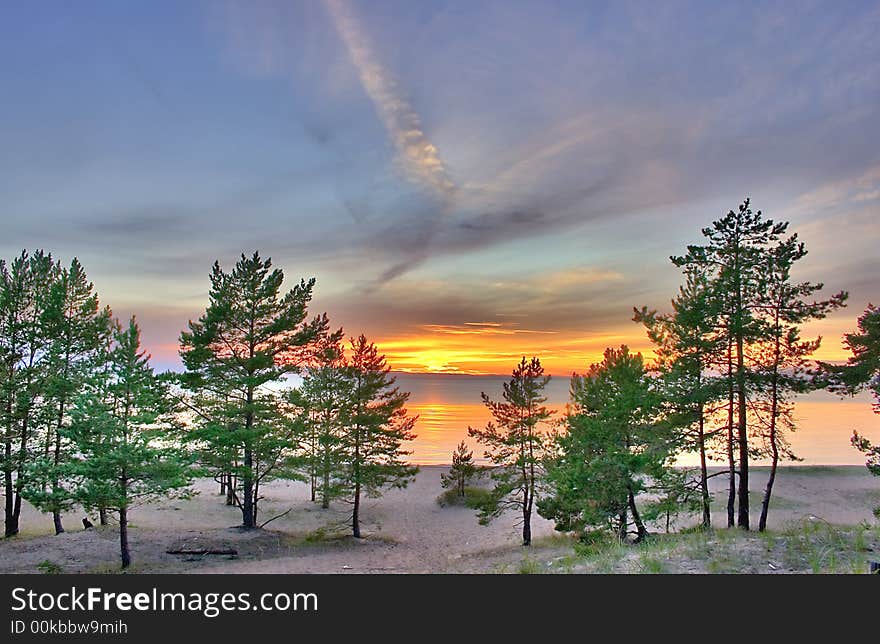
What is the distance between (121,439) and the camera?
56.9 feet

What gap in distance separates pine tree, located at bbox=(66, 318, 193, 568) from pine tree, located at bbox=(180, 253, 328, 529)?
3.90 meters

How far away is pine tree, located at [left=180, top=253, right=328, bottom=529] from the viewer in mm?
22297

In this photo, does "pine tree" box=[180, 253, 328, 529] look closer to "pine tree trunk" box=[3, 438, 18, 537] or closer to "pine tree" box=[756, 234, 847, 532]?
"pine tree trunk" box=[3, 438, 18, 537]

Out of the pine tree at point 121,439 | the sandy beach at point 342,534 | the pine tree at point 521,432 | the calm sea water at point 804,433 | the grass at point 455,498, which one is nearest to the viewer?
the pine tree at point 121,439

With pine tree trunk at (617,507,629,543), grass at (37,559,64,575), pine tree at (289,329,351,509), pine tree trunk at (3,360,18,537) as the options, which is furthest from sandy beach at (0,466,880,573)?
pine tree at (289,329,351,509)

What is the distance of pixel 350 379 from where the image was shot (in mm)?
25219

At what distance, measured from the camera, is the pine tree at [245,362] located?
878 inches

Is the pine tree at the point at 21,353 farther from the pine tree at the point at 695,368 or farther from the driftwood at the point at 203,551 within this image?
the pine tree at the point at 695,368

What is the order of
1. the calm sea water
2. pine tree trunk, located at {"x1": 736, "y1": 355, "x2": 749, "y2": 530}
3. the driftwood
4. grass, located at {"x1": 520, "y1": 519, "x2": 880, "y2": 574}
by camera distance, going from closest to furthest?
1. grass, located at {"x1": 520, "y1": 519, "x2": 880, "y2": 574}
2. pine tree trunk, located at {"x1": 736, "y1": 355, "x2": 749, "y2": 530}
3. the driftwood
4. the calm sea water

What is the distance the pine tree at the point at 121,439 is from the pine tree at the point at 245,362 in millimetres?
3899

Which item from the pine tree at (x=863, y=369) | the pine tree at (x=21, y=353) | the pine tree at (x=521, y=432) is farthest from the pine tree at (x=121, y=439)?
the pine tree at (x=863, y=369)

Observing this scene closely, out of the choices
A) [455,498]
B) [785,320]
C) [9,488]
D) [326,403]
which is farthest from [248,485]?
[785,320]
